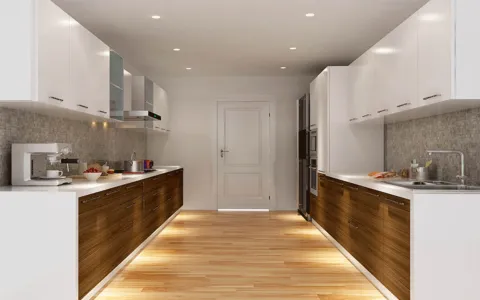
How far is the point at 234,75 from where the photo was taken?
8.31m

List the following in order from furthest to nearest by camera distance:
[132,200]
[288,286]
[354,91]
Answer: [354,91]
[132,200]
[288,286]

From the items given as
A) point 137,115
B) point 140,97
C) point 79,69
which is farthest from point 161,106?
point 79,69

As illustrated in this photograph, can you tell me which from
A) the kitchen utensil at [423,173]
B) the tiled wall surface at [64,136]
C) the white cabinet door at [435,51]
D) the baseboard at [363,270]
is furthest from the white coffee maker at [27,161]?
the kitchen utensil at [423,173]

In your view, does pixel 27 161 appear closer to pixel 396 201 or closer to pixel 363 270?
pixel 396 201

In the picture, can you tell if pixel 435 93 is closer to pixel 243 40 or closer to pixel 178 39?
pixel 243 40

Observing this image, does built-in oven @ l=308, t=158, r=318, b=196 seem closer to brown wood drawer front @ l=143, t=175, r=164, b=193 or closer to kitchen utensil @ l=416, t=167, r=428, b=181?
brown wood drawer front @ l=143, t=175, r=164, b=193

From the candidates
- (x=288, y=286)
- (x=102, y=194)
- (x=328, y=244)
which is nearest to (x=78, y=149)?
(x=102, y=194)

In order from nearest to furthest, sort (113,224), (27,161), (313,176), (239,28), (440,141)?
(27,161), (113,224), (440,141), (239,28), (313,176)

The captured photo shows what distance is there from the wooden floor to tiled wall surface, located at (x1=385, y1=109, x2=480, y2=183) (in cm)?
126

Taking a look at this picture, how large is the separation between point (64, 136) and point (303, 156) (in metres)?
4.11

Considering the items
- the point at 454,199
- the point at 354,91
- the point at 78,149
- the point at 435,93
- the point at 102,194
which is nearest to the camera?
the point at 454,199

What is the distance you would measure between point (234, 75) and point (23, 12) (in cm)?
Answer: 551

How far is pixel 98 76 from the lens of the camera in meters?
4.31

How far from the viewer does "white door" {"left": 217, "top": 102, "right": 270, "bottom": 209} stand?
854 centimetres
